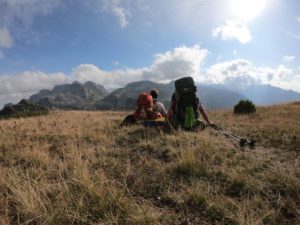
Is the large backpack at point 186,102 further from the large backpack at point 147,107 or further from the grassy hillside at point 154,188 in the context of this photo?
the grassy hillside at point 154,188

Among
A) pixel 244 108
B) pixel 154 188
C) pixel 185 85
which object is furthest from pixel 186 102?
pixel 244 108

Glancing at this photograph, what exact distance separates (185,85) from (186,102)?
23.9 inches

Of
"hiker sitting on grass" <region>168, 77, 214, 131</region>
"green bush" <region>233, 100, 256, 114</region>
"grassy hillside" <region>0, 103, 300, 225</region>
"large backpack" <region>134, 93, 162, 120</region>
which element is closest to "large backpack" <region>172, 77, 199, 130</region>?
"hiker sitting on grass" <region>168, 77, 214, 131</region>

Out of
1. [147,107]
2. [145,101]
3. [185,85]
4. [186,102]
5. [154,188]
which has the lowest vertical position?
[154,188]

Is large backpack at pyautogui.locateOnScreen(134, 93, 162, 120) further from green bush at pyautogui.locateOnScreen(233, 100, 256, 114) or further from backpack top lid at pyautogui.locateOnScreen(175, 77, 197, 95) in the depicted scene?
green bush at pyautogui.locateOnScreen(233, 100, 256, 114)

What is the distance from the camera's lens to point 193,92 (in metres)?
9.63

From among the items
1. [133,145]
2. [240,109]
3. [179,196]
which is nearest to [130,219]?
[179,196]

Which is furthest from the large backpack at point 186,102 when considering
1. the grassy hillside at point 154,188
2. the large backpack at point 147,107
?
the grassy hillside at point 154,188

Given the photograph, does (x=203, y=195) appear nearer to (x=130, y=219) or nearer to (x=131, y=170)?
(x=130, y=219)

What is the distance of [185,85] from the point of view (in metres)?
9.68

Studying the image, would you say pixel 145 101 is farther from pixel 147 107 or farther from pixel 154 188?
pixel 154 188

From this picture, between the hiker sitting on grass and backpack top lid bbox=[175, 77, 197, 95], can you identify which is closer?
the hiker sitting on grass

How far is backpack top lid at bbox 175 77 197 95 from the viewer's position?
962 centimetres

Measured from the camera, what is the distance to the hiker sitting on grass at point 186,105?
373 inches
